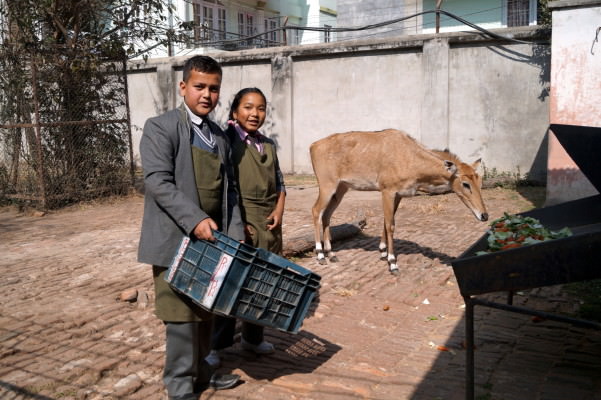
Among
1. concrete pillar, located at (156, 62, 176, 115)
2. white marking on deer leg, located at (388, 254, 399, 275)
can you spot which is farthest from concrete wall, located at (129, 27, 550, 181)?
white marking on deer leg, located at (388, 254, 399, 275)

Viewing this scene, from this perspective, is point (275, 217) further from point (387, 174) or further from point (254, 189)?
point (387, 174)

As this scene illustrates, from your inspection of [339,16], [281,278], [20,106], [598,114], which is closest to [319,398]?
[281,278]

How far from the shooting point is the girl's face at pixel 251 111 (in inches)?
180

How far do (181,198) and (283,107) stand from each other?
45.5ft

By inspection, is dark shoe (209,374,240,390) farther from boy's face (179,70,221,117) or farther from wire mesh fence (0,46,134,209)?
wire mesh fence (0,46,134,209)

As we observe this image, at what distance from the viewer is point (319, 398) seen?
13.0ft

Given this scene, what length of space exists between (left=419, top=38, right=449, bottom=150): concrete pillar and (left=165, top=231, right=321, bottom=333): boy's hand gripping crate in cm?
1171

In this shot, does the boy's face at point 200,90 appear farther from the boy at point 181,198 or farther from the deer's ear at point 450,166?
the deer's ear at point 450,166

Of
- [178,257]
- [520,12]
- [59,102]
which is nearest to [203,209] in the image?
[178,257]

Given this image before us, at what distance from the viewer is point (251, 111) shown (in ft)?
15.1

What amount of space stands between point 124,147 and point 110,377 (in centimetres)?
979

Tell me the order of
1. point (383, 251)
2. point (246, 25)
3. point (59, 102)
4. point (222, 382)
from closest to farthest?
point (222, 382) < point (383, 251) < point (59, 102) < point (246, 25)

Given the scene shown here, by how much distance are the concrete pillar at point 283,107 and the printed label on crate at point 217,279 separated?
45.4ft

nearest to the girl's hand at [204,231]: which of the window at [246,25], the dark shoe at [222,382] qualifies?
the dark shoe at [222,382]
